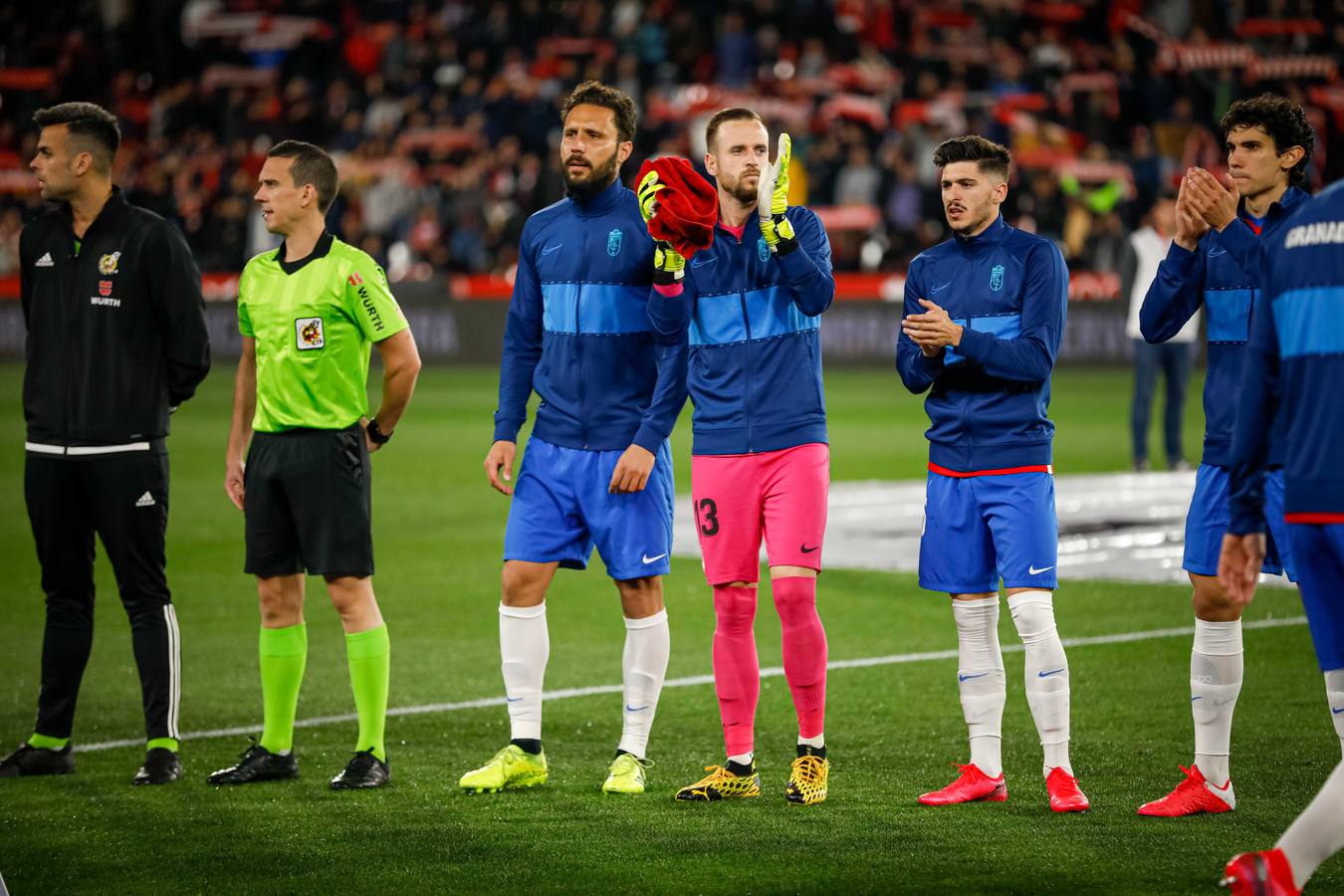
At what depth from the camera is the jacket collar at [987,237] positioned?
6109 millimetres

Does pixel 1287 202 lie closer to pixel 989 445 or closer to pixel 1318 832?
pixel 989 445

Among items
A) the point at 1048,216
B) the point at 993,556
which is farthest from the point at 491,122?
the point at 993,556

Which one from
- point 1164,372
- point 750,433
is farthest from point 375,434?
point 1164,372

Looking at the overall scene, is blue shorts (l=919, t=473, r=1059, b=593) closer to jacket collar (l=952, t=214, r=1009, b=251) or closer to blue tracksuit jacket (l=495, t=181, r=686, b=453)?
jacket collar (l=952, t=214, r=1009, b=251)

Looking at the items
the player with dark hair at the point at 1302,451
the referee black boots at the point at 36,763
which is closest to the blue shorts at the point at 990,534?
the player with dark hair at the point at 1302,451

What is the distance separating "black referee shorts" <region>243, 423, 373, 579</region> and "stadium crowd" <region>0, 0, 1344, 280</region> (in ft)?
62.9

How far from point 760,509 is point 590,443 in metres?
0.67

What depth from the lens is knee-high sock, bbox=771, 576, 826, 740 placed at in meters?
6.04

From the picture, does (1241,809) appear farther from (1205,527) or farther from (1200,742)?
(1205,527)

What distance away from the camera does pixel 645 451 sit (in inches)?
245

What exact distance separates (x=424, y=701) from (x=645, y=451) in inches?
88.5

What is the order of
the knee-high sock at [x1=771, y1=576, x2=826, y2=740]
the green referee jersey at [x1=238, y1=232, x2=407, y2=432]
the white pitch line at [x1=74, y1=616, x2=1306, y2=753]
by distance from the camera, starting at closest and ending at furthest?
the knee-high sock at [x1=771, y1=576, x2=826, y2=740]
the green referee jersey at [x1=238, y1=232, x2=407, y2=432]
the white pitch line at [x1=74, y1=616, x2=1306, y2=753]

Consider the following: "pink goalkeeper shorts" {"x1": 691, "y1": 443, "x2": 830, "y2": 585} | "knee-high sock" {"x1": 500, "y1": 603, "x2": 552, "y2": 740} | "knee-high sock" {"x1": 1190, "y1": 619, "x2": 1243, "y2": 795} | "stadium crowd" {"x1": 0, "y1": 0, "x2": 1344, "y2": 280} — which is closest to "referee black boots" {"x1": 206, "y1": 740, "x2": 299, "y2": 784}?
"knee-high sock" {"x1": 500, "y1": 603, "x2": 552, "y2": 740}

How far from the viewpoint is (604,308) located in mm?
6371
